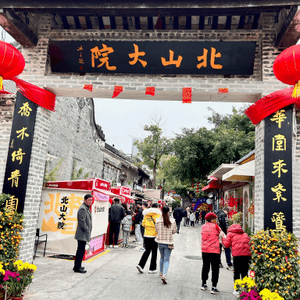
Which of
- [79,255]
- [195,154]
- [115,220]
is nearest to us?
[79,255]

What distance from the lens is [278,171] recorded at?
5.04 m

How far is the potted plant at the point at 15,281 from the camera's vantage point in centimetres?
418

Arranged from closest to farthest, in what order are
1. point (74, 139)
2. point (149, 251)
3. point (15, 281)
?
point (15, 281), point (149, 251), point (74, 139)

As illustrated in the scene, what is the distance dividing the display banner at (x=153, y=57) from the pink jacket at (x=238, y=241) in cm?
313

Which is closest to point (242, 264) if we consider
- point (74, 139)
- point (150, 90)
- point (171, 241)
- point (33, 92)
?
point (171, 241)

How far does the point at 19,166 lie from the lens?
5703 mm

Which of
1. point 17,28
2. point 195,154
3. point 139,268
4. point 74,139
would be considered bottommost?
point 139,268

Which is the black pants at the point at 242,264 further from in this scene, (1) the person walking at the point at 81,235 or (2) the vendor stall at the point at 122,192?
(2) the vendor stall at the point at 122,192

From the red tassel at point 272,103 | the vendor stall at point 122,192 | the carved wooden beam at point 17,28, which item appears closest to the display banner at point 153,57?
the carved wooden beam at point 17,28

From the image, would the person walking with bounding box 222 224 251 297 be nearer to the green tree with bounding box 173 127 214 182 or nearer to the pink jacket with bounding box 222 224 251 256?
the pink jacket with bounding box 222 224 251 256

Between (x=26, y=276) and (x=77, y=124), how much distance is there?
9.81 meters

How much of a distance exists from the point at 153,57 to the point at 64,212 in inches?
200

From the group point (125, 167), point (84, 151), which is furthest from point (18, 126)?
point (125, 167)

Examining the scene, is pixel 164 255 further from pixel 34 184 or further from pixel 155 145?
pixel 155 145
